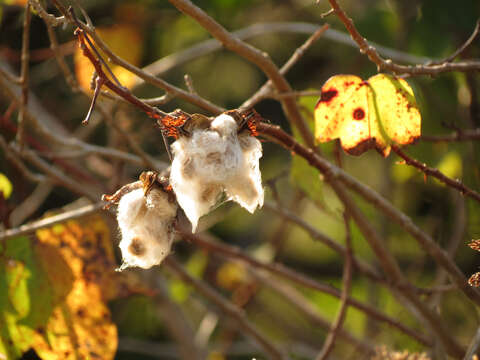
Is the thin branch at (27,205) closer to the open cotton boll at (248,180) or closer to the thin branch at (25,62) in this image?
the thin branch at (25,62)

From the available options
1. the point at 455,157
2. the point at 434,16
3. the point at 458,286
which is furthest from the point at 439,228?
the point at 458,286

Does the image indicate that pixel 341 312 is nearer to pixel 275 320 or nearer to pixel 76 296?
pixel 76 296

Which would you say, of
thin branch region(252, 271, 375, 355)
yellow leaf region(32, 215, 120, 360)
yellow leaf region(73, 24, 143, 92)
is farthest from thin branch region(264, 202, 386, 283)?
yellow leaf region(73, 24, 143, 92)

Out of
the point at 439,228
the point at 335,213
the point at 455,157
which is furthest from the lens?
the point at 439,228

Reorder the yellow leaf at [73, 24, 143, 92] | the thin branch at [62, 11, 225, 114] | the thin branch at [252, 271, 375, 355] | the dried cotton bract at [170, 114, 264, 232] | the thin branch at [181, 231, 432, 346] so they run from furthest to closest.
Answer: the yellow leaf at [73, 24, 143, 92], the thin branch at [252, 271, 375, 355], the thin branch at [181, 231, 432, 346], the thin branch at [62, 11, 225, 114], the dried cotton bract at [170, 114, 264, 232]

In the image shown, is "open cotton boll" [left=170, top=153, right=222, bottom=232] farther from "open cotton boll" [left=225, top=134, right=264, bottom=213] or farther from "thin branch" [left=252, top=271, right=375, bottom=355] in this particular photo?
"thin branch" [left=252, top=271, right=375, bottom=355]

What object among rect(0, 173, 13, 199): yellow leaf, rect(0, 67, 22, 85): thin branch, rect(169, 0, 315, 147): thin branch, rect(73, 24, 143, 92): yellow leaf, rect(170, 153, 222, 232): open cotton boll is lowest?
rect(170, 153, 222, 232): open cotton boll
